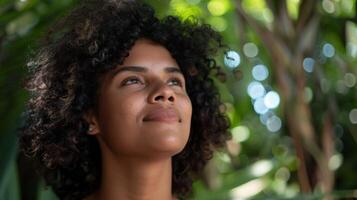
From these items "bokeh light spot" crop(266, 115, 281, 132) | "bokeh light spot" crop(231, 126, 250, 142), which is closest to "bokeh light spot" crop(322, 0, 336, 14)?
"bokeh light spot" crop(266, 115, 281, 132)

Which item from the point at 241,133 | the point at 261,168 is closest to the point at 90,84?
the point at 261,168

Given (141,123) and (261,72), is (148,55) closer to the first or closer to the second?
(141,123)

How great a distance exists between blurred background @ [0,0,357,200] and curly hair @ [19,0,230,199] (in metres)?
0.11

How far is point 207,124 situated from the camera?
A: 1.74m

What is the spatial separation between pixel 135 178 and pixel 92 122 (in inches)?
5.7

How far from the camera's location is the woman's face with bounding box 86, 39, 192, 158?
1450 millimetres

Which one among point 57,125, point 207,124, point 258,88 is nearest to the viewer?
point 57,125

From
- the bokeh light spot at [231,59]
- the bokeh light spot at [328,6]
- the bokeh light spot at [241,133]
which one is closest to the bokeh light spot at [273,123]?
the bokeh light spot at [241,133]

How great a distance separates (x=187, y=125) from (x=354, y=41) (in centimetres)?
148

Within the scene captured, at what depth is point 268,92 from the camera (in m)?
2.64

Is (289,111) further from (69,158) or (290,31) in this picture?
(69,158)

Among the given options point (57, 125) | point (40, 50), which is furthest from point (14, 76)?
point (57, 125)

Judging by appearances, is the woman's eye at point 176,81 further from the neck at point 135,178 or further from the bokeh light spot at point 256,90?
the bokeh light spot at point 256,90

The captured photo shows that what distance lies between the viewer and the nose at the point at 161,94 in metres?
1.47
